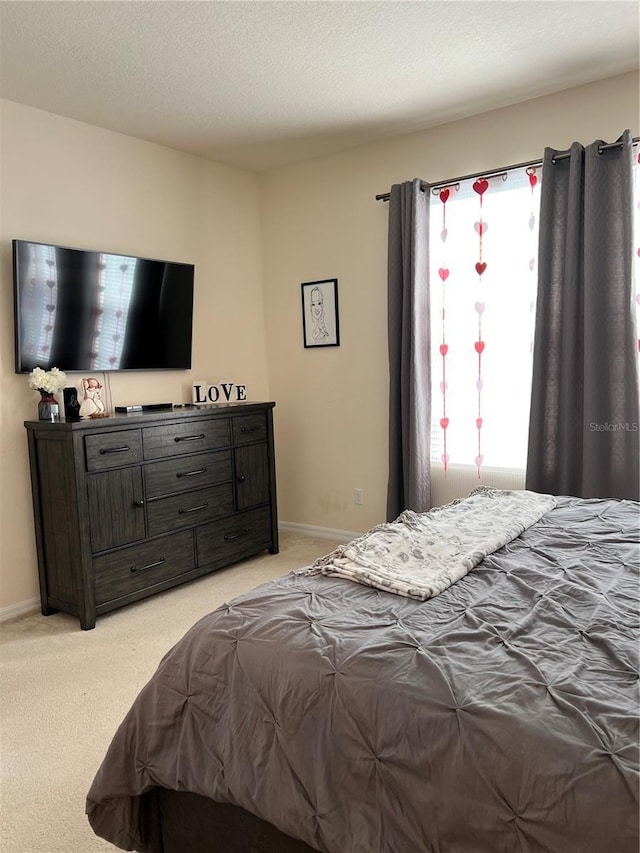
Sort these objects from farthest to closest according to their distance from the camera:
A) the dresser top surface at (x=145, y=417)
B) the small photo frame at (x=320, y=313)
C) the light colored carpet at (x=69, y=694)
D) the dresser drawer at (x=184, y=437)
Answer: the small photo frame at (x=320, y=313) < the dresser drawer at (x=184, y=437) < the dresser top surface at (x=145, y=417) < the light colored carpet at (x=69, y=694)

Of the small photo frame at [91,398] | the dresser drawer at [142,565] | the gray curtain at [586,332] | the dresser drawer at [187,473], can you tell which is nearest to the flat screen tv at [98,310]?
the small photo frame at [91,398]

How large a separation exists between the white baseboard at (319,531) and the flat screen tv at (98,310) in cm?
152

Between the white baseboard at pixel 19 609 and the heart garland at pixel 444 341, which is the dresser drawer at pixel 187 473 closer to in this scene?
the white baseboard at pixel 19 609

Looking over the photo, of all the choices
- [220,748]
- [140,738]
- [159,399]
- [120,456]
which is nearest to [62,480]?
[120,456]

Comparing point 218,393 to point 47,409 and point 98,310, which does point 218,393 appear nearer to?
point 98,310

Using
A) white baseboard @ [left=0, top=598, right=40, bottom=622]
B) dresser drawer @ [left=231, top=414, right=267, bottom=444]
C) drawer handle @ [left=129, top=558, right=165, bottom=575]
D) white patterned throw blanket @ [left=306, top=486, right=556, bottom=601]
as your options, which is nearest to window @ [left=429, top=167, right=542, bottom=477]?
dresser drawer @ [left=231, top=414, right=267, bottom=444]

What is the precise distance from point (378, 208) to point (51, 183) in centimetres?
203

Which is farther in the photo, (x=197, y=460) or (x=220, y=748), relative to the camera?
(x=197, y=460)

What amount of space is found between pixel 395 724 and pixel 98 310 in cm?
314

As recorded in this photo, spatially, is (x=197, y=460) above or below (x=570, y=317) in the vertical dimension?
below

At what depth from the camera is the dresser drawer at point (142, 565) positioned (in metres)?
3.29

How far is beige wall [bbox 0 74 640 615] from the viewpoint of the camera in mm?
3441

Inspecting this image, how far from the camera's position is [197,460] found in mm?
3783

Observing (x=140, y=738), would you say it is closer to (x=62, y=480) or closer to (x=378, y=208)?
(x=62, y=480)
